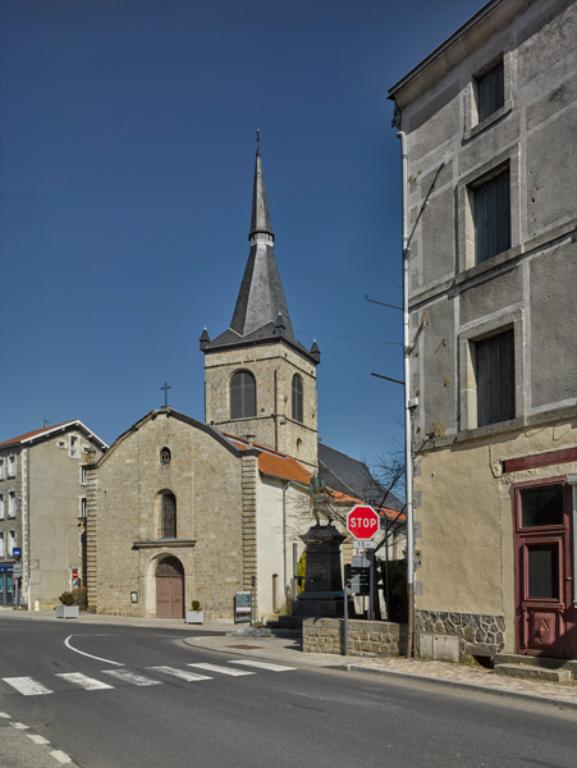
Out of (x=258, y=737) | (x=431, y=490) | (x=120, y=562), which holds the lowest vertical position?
(x=120, y=562)

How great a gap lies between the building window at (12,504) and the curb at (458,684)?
3993 centimetres

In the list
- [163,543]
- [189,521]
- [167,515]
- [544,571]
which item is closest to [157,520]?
[167,515]

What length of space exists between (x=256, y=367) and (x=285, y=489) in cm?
1243

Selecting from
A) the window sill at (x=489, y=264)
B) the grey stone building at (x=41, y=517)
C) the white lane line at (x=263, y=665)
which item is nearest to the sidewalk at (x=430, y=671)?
the white lane line at (x=263, y=665)

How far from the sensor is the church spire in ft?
193

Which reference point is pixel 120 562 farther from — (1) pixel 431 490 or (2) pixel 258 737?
(2) pixel 258 737

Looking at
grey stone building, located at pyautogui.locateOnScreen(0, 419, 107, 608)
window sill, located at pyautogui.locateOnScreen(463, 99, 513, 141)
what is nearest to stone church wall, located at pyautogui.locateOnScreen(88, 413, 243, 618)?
grey stone building, located at pyautogui.locateOnScreen(0, 419, 107, 608)

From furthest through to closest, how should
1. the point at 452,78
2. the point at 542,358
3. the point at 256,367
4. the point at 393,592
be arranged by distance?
1. the point at 256,367
2. the point at 393,592
3. the point at 452,78
4. the point at 542,358

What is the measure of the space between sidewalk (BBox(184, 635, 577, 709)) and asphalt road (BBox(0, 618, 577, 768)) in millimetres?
253

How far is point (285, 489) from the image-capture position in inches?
1695

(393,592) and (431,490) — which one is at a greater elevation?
(431,490)

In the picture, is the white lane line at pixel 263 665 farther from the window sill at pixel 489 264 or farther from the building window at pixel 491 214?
the building window at pixel 491 214

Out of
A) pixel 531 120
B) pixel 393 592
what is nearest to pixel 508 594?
pixel 393 592

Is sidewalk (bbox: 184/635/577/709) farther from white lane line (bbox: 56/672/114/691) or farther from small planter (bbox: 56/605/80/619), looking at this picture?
small planter (bbox: 56/605/80/619)
